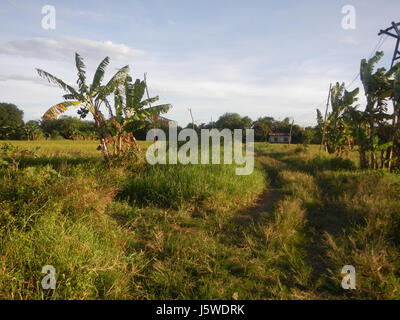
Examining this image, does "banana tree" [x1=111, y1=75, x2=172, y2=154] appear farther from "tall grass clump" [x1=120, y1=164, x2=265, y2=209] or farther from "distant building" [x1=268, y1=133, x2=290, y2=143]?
"distant building" [x1=268, y1=133, x2=290, y2=143]

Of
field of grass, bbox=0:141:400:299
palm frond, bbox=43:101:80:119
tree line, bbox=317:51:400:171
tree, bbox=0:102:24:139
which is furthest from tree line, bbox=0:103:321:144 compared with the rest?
field of grass, bbox=0:141:400:299

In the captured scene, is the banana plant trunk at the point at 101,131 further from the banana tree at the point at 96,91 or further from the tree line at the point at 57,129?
the tree line at the point at 57,129

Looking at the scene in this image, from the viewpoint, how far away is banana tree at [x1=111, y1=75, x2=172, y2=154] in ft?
25.8

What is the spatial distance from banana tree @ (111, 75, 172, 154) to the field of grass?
251 centimetres

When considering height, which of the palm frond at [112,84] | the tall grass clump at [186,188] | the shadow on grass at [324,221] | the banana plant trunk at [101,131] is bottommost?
the shadow on grass at [324,221]

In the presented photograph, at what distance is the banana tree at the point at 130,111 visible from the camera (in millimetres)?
7871

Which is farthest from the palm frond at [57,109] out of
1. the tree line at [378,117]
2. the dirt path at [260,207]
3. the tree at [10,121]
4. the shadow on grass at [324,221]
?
the tree at [10,121]

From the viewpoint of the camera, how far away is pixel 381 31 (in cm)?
827

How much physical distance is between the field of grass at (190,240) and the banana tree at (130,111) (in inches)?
98.9

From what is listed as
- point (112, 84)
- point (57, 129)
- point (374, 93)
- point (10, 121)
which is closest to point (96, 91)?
point (112, 84)

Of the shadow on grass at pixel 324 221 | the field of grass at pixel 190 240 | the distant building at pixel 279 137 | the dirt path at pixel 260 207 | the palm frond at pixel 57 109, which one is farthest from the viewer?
the distant building at pixel 279 137
